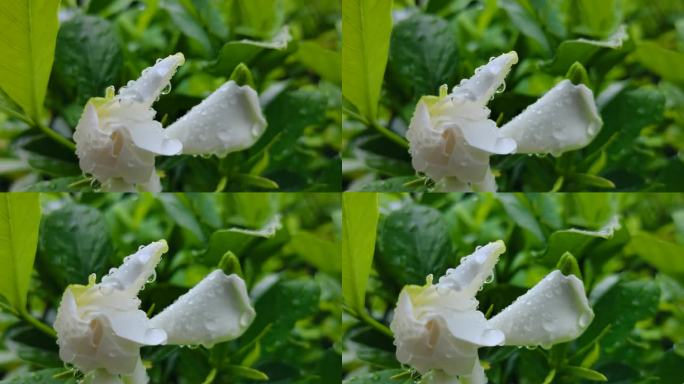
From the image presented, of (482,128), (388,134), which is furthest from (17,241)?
(482,128)

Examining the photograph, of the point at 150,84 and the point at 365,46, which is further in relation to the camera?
the point at 365,46

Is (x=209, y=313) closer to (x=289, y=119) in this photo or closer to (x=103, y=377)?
(x=103, y=377)

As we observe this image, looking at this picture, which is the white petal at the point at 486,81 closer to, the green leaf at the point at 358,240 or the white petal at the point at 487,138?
the white petal at the point at 487,138

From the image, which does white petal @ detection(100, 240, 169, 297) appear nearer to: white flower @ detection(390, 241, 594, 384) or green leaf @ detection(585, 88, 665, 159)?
white flower @ detection(390, 241, 594, 384)

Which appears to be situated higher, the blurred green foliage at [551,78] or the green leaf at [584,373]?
the blurred green foliage at [551,78]

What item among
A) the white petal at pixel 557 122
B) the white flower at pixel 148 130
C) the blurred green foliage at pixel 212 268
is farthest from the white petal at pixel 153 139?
the white petal at pixel 557 122

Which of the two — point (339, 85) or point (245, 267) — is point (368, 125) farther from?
point (245, 267)
